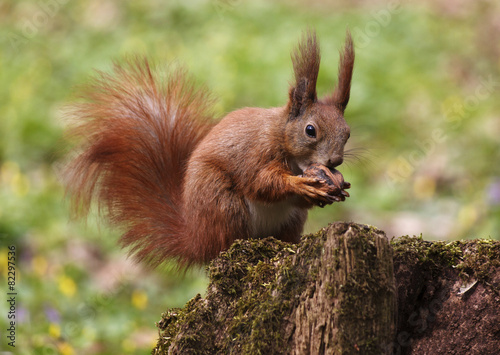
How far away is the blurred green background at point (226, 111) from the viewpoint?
379cm

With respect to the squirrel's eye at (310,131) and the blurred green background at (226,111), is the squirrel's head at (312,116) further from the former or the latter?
the blurred green background at (226,111)

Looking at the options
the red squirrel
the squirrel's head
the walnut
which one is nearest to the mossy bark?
the walnut

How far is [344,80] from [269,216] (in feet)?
2.00

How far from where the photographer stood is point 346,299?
1.73 metres

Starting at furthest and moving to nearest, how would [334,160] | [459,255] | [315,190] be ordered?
[334,160] < [315,190] < [459,255]

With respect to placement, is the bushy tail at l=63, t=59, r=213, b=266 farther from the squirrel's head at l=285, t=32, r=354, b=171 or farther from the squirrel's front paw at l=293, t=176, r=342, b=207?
the squirrel's front paw at l=293, t=176, r=342, b=207

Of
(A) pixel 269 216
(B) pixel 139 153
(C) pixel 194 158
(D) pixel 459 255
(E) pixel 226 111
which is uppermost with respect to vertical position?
(E) pixel 226 111

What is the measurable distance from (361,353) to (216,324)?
0.44m

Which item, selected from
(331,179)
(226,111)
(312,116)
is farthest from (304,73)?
(226,111)

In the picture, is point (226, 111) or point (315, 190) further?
point (226, 111)

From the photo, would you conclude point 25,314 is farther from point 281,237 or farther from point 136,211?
point 281,237

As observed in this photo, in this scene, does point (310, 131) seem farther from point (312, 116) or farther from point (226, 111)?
point (226, 111)

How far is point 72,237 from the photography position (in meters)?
4.70

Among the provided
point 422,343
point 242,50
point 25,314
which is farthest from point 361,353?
point 242,50
